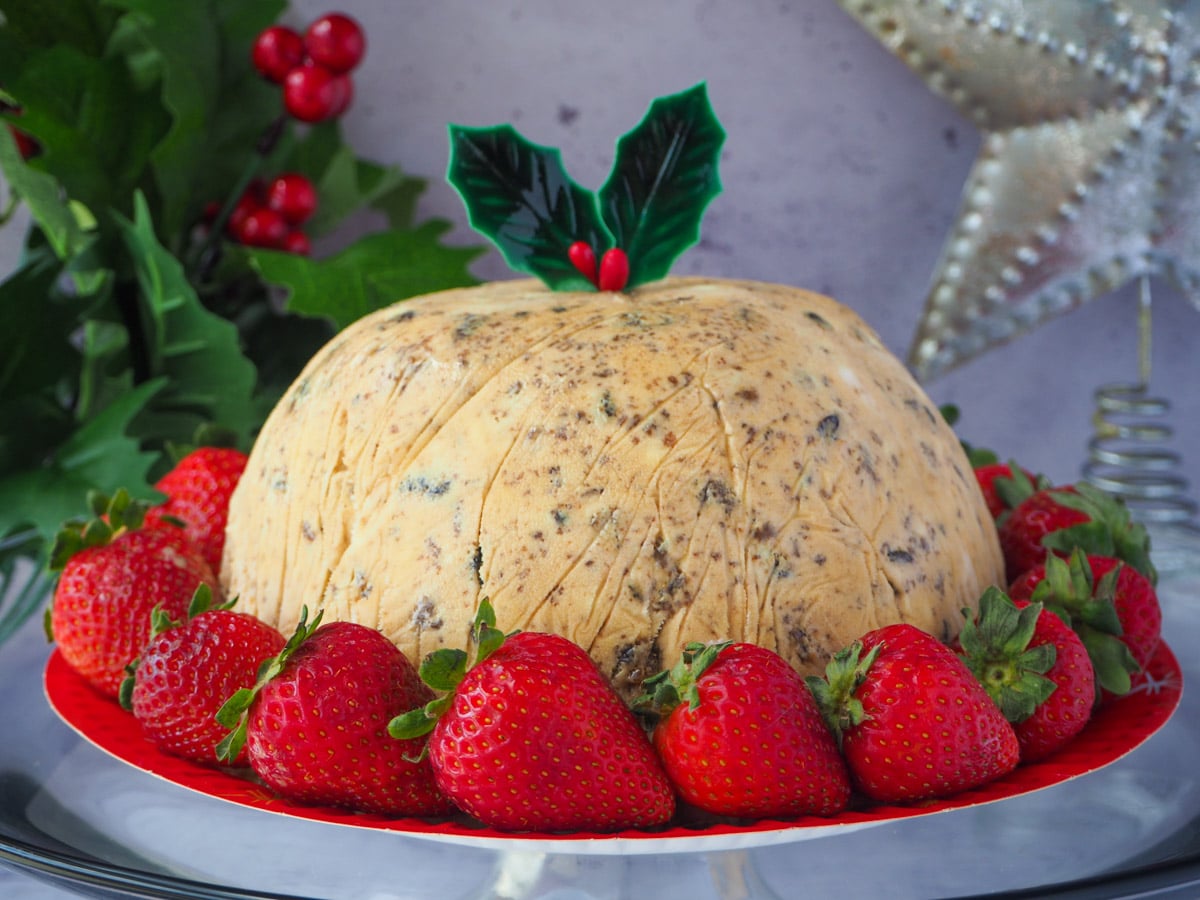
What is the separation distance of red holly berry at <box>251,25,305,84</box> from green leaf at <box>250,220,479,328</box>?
287mm

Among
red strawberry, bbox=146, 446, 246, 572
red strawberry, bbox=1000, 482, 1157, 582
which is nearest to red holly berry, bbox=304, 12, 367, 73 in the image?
red strawberry, bbox=146, 446, 246, 572

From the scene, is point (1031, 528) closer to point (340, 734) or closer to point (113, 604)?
point (340, 734)

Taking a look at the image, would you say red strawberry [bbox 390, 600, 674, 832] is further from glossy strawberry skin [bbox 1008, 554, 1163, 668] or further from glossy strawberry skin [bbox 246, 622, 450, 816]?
glossy strawberry skin [bbox 1008, 554, 1163, 668]

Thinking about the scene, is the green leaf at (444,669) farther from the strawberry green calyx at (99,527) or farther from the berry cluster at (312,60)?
the berry cluster at (312,60)

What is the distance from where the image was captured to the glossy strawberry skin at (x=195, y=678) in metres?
0.85

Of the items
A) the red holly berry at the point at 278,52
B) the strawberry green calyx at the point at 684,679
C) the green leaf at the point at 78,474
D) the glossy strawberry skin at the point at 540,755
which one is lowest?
the green leaf at the point at 78,474

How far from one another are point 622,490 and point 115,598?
44cm

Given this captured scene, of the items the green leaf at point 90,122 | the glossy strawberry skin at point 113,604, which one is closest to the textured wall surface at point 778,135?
the green leaf at point 90,122

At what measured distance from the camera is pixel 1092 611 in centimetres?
93

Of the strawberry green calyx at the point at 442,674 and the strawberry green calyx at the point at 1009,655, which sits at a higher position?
the strawberry green calyx at the point at 1009,655

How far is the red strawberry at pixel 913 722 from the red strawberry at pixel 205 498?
621 mm

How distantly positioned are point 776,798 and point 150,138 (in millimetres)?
1451

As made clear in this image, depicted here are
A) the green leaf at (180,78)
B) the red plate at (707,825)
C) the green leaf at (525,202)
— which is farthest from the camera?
the green leaf at (180,78)

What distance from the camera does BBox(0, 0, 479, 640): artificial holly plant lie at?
160cm
